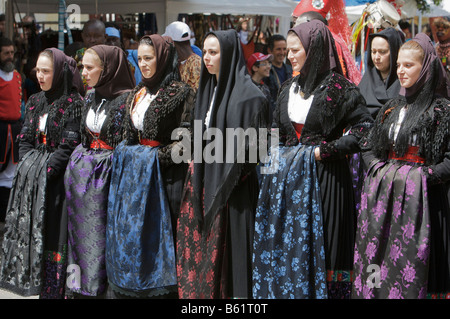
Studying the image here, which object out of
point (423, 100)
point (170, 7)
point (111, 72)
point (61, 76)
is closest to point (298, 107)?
point (423, 100)

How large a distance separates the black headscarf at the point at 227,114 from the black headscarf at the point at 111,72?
0.99 m

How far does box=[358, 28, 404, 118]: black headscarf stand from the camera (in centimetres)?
477

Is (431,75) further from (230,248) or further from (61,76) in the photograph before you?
(61,76)

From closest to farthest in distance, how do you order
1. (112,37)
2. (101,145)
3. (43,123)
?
(101,145), (43,123), (112,37)

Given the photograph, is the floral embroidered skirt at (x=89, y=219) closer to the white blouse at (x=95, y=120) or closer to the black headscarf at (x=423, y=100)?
the white blouse at (x=95, y=120)

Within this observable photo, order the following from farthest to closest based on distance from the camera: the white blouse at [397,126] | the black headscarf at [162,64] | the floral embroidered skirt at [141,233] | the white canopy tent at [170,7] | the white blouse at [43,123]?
the white canopy tent at [170,7] → the white blouse at [43,123] → the black headscarf at [162,64] → the floral embroidered skirt at [141,233] → the white blouse at [397,126]

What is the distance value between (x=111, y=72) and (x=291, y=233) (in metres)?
1.78

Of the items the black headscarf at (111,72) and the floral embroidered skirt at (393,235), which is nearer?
the floral embroidered skirt at (393,235)

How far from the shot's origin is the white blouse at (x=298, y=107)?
4.03 m

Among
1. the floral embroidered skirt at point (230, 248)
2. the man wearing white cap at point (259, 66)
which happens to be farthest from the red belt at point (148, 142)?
the man wearing white cap at point (259, 66)

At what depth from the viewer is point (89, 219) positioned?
15.2 ft

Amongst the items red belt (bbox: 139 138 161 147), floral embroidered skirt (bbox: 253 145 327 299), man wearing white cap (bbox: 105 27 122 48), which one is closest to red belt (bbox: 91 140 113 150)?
red belt (bbox: 139 138 161 147)

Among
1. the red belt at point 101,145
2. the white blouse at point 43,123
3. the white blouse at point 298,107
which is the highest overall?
the white blouse at point 298,107

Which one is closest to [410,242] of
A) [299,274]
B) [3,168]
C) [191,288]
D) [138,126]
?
[299,274]
